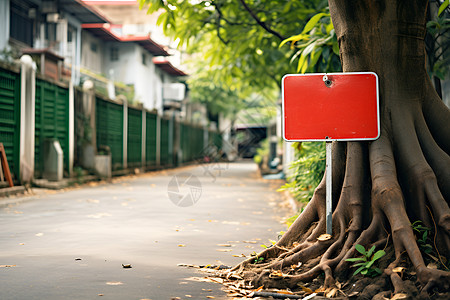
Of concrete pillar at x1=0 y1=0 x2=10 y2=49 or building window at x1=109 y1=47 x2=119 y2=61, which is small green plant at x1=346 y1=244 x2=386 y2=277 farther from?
building window at x1=109 y1=47 x2=119 y2=61

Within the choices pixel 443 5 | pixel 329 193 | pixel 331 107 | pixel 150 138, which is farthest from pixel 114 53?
pixel 329 193

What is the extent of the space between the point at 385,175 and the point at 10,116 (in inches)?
421

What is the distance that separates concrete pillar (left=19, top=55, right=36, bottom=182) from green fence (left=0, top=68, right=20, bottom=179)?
0.13 meters

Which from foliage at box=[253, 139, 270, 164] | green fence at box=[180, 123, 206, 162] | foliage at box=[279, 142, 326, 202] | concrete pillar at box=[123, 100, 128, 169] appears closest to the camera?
foliage at box=[279, 142, 326, 202]

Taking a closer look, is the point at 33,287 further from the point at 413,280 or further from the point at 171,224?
the point at 171,224

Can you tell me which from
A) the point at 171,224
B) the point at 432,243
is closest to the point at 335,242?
the point at 432,243

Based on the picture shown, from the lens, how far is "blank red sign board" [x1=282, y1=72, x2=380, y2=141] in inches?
198

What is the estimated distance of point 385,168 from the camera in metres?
4.96

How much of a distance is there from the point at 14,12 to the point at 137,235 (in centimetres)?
1908

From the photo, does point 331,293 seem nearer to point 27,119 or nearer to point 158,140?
point 27,119

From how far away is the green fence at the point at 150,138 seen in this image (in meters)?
26.9

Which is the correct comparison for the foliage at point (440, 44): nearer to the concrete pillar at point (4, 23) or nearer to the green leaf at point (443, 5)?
the green leaf at point (443, 5)

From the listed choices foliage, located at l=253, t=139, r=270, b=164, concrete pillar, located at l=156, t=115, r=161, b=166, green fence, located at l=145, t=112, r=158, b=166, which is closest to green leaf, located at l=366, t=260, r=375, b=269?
green fence, located at l=145, t=112, r=158, b=166

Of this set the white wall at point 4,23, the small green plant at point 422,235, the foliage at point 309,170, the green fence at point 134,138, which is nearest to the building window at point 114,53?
the green fence at point 134,138
